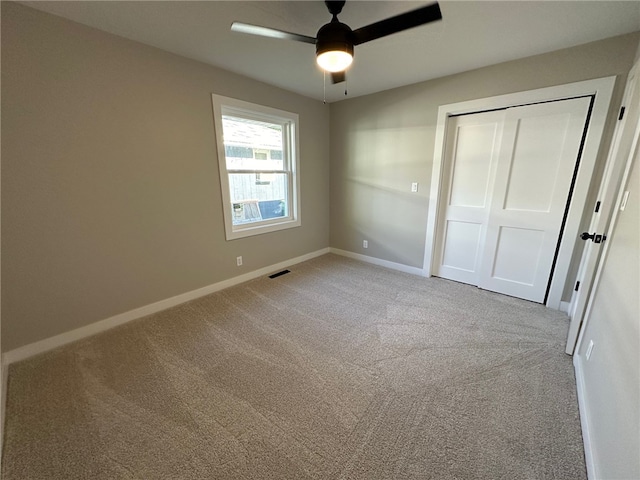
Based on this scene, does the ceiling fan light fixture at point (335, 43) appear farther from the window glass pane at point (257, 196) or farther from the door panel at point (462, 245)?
the door panel at point (462, 245)

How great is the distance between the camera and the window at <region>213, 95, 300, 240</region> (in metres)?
2.88

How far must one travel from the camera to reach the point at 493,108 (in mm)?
2662

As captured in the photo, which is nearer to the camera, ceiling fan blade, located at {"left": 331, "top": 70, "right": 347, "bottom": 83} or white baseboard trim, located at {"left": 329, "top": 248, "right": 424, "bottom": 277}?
ceiling fan blade, located at {"left": 331, "top": 70, "right": 347, "bottom": 83}

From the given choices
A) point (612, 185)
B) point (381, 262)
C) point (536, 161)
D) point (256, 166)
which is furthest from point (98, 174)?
point (536, 161)

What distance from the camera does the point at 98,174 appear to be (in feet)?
6.75

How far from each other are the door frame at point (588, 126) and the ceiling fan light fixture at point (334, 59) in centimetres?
185

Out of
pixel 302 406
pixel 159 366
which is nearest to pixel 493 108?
pixel 302 406

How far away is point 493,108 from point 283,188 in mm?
2640

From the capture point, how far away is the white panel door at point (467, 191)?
2.80 metres

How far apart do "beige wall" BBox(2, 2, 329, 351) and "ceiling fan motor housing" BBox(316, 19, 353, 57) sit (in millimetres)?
1581

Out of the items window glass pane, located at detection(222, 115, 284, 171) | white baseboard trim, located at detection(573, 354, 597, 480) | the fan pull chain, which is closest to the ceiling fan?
the fan pull chain

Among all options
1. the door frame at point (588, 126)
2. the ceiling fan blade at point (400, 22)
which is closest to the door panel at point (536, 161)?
the door frame at point (588, 126)

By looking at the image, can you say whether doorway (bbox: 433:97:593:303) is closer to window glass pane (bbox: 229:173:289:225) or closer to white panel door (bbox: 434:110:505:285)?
white panel door (bbox: 434:110:505:285)

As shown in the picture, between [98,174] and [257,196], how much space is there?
1.63 metres
